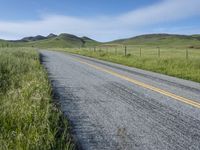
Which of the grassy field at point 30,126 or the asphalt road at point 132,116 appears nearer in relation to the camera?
the grassy field at point 30,126

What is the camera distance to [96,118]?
21.6 ft

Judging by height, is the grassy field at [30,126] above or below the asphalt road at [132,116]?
above

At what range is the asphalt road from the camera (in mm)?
5094


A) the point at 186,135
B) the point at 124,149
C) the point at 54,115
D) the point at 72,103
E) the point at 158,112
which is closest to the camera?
the point at 124,149

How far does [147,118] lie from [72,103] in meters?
2.35

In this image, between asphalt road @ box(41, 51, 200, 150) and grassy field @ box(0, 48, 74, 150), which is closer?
grassy field @ box(0, 48, 74, 150)

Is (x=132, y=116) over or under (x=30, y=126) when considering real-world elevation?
under

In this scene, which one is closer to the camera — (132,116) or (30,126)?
(30,126)

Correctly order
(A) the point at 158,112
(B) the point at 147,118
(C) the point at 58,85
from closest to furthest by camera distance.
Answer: (B) the point at 147,118 < (A) the point at 158,112 < (C) the point at 58,85

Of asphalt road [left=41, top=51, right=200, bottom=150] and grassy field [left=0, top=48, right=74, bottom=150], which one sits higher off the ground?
grassy field [left=0, top=48, right=74, bottom=150]

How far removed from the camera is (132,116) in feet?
22.1

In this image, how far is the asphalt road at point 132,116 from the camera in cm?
509

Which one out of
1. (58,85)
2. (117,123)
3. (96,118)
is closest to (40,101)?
(96,118)

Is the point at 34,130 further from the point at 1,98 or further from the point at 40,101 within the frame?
the point at 1,98
